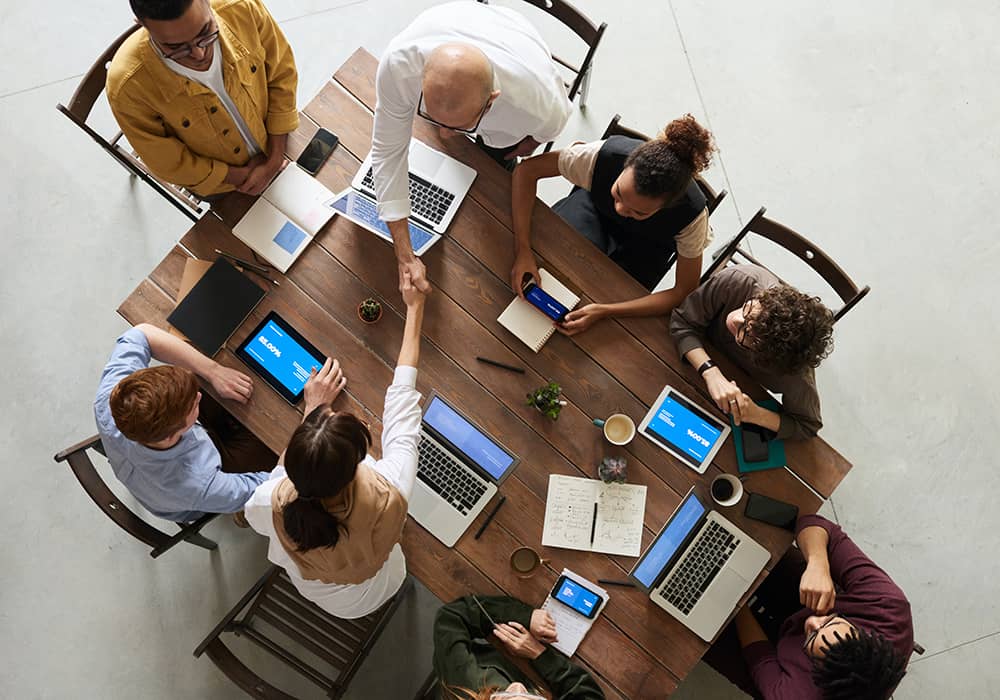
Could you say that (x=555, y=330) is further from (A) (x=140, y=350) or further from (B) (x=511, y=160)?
(A) (x=140, y=350)

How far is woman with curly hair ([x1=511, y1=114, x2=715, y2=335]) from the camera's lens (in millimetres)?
2100

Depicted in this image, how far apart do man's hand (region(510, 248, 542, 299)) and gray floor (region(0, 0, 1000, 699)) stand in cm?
137

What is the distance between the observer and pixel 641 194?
213 centimetres

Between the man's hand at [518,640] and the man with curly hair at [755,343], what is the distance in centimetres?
94

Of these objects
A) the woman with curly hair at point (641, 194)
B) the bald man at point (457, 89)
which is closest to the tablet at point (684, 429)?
the woman with curly hair at point (641, 194)

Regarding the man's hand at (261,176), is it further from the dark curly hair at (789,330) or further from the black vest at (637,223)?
the dark curly hair at (789,330)

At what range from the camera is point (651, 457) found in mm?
2297

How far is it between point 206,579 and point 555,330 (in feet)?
6.05

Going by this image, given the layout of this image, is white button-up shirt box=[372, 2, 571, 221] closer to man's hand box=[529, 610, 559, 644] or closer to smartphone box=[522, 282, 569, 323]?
smartphone box=[522, 282, 569, 323]

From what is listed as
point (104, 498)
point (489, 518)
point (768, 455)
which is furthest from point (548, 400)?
point (104, 498)

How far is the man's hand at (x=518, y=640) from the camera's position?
2.09m

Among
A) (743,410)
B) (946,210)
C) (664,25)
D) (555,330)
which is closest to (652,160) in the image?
(555,330)

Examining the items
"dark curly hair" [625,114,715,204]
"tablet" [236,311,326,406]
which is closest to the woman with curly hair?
"dark curly hair" [625,114,715,204]

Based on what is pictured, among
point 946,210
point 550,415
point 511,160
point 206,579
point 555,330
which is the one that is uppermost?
point 946,210
